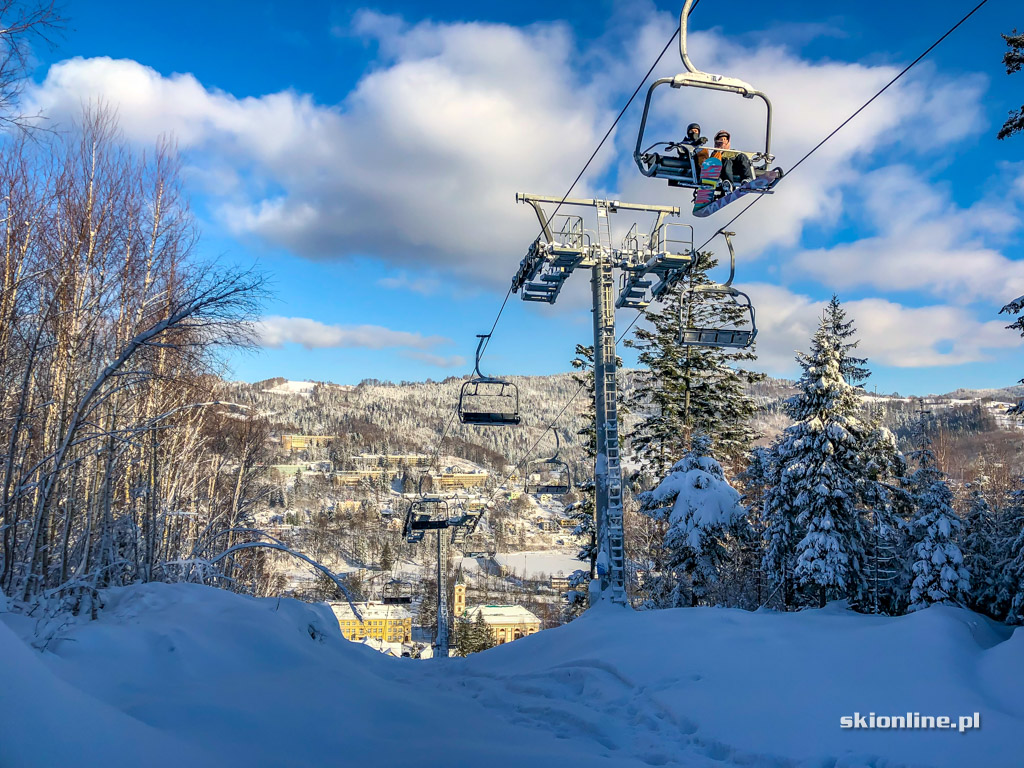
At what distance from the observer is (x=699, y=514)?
1741 centimetres

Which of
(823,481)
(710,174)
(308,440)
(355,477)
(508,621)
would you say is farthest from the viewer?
(308,440)

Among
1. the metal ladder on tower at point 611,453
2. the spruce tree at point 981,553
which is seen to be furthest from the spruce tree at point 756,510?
the metal ladder on tower at point 611,453

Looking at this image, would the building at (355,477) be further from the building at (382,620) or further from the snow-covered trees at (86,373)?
the snow-covered trees at (86,373)

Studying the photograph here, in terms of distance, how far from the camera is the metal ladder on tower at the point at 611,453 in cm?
1192

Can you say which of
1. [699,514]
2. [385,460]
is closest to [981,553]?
[699,514]

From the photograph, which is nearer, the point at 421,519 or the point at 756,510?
the point at 421,519

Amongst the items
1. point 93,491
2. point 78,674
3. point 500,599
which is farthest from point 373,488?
point 78,674

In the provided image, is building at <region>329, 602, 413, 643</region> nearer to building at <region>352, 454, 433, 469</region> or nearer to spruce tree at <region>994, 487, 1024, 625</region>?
spruce tree at <region>994, 487, 1024, 625</region>

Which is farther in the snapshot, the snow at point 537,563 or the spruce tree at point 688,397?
the snow at point 537,563

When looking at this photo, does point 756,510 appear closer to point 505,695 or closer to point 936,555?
point 936,555

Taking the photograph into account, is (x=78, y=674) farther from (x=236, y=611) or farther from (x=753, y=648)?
(x=753, y=648)

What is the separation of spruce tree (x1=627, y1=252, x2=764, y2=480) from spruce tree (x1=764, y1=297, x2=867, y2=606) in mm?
3808

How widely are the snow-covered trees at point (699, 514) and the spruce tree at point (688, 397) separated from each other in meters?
5.10

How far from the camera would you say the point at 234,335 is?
7586 millimetres
